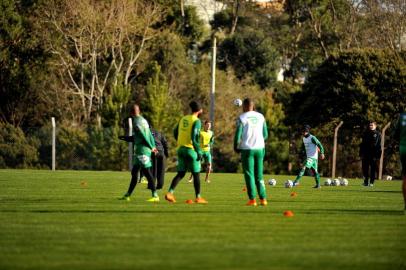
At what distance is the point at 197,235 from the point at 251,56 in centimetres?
5725

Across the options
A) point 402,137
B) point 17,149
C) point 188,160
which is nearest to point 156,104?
point 17,149

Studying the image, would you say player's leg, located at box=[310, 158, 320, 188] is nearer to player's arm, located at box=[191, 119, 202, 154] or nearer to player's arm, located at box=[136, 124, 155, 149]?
player's arm, located at box=[136, 124, 155, 149]

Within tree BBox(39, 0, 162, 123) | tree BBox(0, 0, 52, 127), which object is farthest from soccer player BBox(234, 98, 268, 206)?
tree BBox(0, 0, 52, 127)

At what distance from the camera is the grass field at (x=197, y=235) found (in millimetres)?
10492

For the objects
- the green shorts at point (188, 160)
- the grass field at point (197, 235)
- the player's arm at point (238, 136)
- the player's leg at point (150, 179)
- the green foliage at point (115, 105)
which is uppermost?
the green foliage at point (115, 105)

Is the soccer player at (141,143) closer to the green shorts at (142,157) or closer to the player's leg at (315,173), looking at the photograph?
the green shorts at (142,157)

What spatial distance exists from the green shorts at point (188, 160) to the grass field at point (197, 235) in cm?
74

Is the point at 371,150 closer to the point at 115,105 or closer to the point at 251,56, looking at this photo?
the point at 115,105

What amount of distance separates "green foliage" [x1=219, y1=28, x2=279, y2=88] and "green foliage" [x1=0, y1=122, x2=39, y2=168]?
22.2m

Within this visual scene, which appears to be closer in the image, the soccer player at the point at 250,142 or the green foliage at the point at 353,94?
the soccer player at the point at 250,142

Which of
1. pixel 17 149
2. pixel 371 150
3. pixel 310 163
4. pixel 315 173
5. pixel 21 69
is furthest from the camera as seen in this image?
pixel 21 69

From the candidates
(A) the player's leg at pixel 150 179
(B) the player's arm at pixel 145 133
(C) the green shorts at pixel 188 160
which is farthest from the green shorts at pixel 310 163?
(B) the player's arm at pixel 145 133

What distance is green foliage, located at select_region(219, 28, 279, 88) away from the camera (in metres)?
69.6

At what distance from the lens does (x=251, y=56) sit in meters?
69.6
